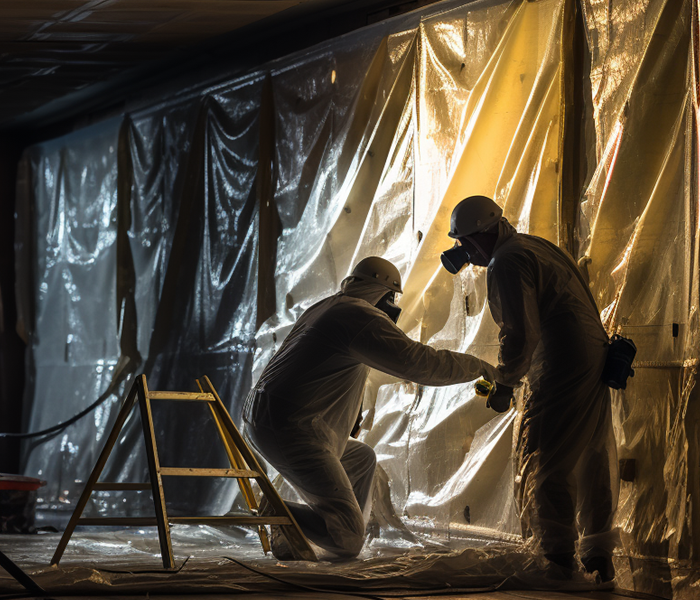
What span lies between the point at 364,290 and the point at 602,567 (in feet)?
4.23

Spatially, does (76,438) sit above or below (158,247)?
below

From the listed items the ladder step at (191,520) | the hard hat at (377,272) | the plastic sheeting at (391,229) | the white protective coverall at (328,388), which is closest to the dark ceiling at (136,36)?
the plastic sheeting at (391,229)

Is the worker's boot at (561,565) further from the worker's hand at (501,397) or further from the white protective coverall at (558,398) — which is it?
the worker's hand at (501,397)

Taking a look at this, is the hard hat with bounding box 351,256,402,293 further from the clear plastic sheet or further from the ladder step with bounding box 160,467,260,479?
the ladder step with bounding box 160,467,260,479

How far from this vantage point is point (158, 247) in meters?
5.88

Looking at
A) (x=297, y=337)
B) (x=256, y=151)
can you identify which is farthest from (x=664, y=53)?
(x=256, y=151)

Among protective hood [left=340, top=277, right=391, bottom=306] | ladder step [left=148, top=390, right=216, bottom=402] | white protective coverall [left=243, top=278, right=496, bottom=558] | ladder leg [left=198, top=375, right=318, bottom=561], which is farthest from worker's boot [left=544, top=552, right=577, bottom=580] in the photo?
ladder step [left=148, top=390, right=216, bottom=402]

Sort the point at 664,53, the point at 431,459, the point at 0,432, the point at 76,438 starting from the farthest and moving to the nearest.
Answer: the point at 0,432 → the point at 76,438 → the point at 431,459 → the point at 664,53

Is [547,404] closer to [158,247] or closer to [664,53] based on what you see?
[664,53]

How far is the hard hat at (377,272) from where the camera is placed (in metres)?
3.52

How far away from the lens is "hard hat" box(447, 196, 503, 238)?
10.5 ft

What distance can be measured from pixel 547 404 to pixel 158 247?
348cm

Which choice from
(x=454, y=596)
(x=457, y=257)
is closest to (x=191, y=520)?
Answer: (x=454, y=596)

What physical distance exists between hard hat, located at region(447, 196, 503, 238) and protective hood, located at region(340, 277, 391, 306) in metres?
0.46
